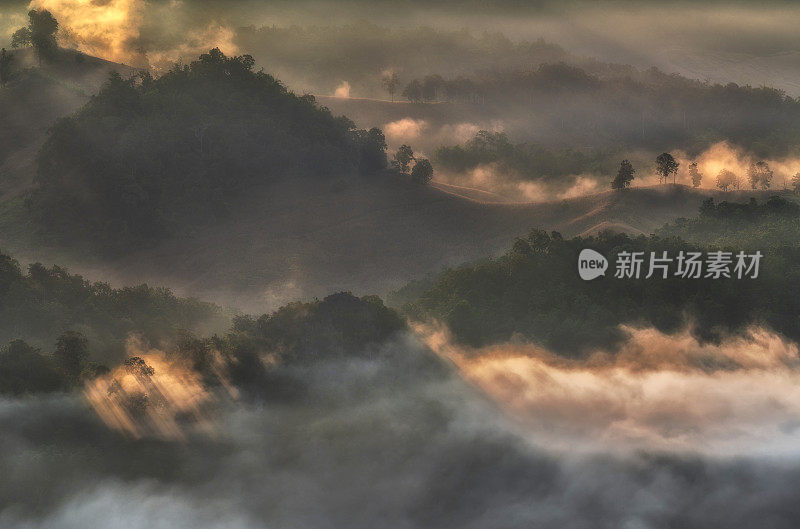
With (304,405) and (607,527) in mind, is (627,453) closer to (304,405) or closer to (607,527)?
(607,527)

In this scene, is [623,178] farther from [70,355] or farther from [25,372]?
[25,372]

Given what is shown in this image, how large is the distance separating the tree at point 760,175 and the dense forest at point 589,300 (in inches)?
2286

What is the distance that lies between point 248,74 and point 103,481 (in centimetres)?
7391

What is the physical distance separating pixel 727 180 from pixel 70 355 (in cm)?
9126

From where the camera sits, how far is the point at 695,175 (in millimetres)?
130250

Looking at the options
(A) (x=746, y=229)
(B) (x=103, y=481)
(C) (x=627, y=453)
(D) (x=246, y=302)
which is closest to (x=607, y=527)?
(C) (x=627, y=453)

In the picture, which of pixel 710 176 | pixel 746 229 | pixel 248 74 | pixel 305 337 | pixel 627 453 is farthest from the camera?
pixel 710 176

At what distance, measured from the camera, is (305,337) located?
2544 inches

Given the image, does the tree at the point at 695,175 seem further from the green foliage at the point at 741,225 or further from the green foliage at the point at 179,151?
the green foliage at the point at 179,151

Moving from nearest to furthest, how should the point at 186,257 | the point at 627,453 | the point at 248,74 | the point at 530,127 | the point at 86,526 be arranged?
the point at 86,526
the point at 627,453
the point at 186,257
the point at 248,74
the point at 530,127

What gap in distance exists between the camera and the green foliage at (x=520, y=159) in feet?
456

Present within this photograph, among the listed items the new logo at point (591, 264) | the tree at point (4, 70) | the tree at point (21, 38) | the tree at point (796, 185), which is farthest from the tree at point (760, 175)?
the tree at point (21, 38)

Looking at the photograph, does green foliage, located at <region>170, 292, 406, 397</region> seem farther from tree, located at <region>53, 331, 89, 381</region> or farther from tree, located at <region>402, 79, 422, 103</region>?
tree, located at <region>402, 79, 422, 103</region>

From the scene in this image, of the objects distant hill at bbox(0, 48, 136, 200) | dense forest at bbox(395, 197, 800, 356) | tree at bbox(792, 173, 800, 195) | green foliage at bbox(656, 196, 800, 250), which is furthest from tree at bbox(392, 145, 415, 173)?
tree at bbox(792, 173, 800, 195)
